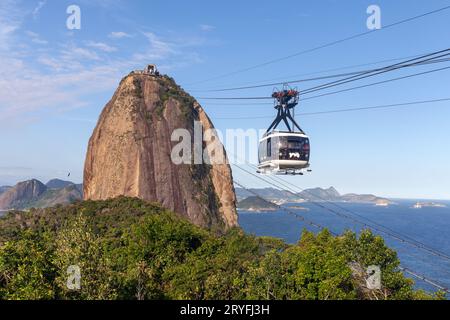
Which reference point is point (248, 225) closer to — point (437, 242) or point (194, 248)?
point (437, 242)

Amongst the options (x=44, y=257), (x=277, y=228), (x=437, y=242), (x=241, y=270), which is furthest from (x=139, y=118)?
(x=437, y=242)

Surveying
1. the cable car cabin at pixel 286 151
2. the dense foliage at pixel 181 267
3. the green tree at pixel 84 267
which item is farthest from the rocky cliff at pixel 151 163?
the green tree at pixel 84 267

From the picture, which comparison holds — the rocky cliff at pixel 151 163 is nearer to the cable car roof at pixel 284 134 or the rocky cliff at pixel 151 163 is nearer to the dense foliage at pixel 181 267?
the dense foliage at pixel 181 267

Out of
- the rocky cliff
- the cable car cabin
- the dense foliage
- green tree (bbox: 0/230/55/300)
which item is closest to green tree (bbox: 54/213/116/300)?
the dense foliage

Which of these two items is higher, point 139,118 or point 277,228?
point 139,118

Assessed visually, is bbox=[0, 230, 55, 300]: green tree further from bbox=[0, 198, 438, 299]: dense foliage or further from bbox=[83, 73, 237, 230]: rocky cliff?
bbox=[83, 73, 237, 230]: rocky cliff

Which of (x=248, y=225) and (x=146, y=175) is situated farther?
(x=248, y=225)

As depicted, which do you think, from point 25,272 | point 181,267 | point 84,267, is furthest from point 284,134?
point 25,272
